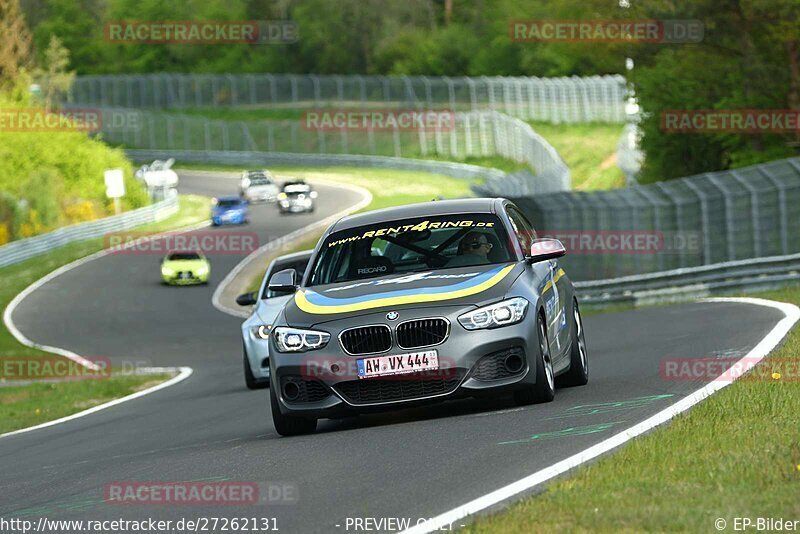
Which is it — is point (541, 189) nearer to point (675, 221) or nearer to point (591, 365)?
point (675, 221)

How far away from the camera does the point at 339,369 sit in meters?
10.4

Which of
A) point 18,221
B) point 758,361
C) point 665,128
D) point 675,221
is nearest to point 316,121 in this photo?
point 18,221

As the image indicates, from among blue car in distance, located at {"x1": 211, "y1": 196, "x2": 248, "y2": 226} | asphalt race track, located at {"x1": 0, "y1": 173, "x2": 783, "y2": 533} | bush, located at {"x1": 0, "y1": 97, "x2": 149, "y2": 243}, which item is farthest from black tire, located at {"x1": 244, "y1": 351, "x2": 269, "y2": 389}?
bush, located at {"x1": 0, "y1": 97, "x2": 149, "y2": 243}

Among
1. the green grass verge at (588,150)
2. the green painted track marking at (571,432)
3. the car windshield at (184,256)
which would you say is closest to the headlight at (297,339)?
the green painted track marking at (571,432)

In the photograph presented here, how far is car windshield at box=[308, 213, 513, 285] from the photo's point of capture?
450 inches

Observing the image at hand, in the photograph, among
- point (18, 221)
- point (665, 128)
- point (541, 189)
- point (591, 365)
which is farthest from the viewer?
point (18, 221)

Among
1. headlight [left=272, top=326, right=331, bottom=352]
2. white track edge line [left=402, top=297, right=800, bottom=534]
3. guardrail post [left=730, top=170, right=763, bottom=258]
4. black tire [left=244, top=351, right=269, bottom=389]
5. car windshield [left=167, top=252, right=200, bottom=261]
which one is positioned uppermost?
headlight [left=272, top=326, right=331, bottom=352]

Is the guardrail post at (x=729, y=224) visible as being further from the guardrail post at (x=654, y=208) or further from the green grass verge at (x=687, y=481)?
the green grass verge at (x=687, y=481)

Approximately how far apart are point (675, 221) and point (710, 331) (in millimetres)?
12591

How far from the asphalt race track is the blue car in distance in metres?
→ 42.7

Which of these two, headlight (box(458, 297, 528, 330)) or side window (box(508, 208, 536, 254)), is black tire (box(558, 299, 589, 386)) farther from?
headlight (box(458, 297, 528, 330))

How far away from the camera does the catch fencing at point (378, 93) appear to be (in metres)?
88.1

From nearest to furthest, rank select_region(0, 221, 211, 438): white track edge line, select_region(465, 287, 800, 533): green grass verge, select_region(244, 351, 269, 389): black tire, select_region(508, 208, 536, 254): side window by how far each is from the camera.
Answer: select_region(465, 287, 800, 533): green grass verge < select_region(508, 208, 536, 254): side window < select_region(244, 351, 269, 389): black tire < select_region(0, 221, 211, 438): white track edge line

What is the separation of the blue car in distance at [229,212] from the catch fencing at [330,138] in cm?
1319
